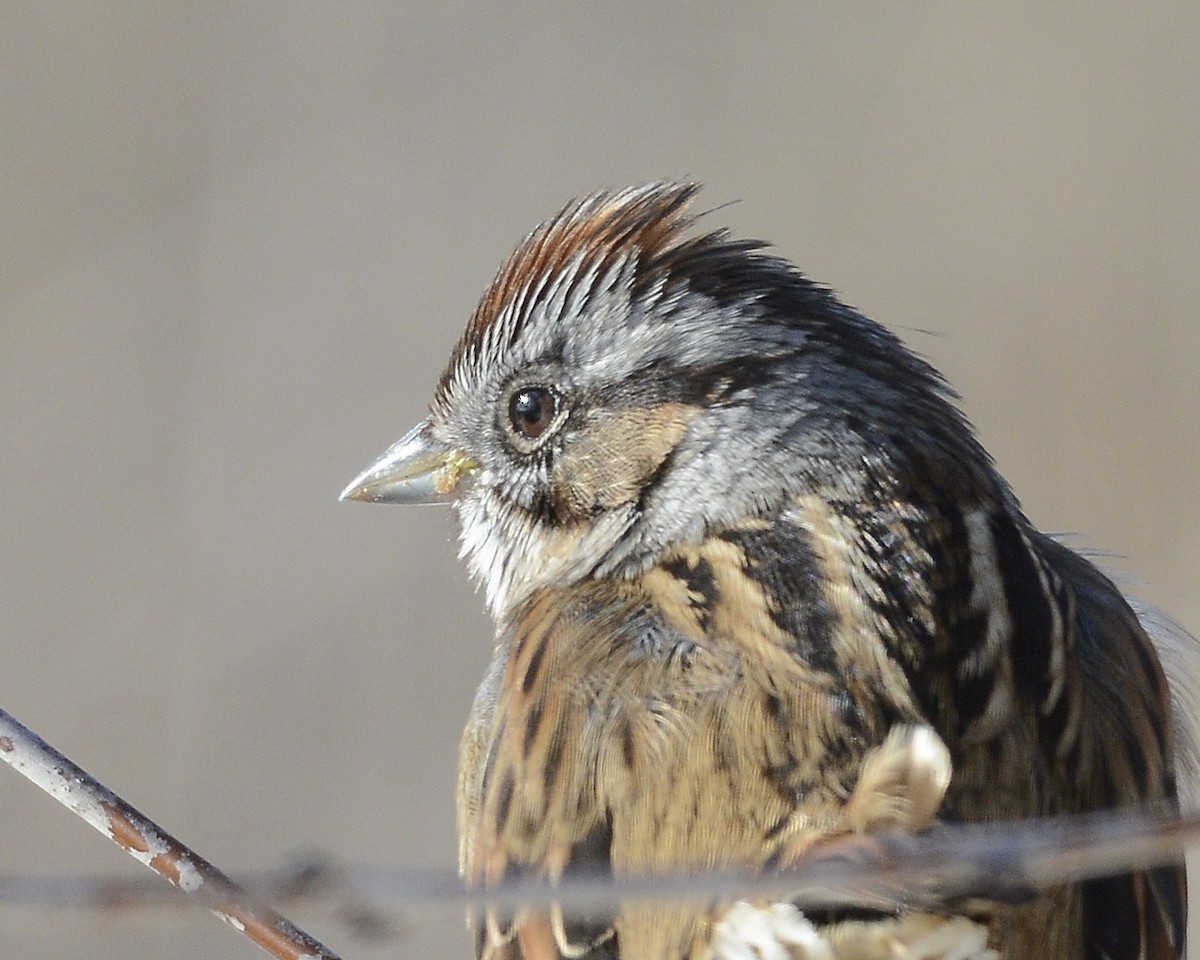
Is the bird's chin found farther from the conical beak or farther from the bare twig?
the bare twig

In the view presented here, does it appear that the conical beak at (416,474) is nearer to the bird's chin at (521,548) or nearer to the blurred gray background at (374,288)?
the bird's chin at (521,548)

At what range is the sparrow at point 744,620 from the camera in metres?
1.80

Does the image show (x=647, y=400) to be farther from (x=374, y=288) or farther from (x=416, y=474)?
(x=374, y=288)

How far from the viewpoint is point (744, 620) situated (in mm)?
2004

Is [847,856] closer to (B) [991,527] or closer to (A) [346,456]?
(B) [991,527]

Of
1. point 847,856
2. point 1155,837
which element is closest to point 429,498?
point 847,856

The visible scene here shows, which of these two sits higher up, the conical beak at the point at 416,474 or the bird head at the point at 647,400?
the bird head at the point at 647,400

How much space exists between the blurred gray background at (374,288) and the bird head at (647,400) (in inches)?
99.9

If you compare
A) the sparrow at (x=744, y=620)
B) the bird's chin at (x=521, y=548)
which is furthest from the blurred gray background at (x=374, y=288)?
the sparrow at (x=744, y=620)

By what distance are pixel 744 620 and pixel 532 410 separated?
74 centimetres

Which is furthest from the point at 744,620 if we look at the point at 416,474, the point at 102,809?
the point at 416,474

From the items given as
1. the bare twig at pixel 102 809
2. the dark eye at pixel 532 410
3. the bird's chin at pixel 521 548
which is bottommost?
the bare twig at pixel 102 809

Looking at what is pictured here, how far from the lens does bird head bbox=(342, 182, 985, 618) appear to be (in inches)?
89.5

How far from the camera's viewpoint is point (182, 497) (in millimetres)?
5488
